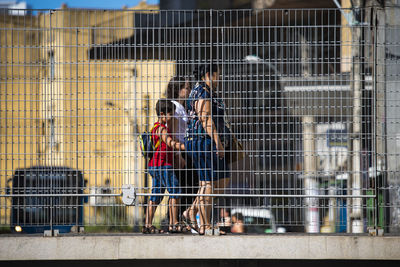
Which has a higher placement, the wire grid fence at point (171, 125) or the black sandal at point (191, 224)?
the wire grid fence at point (171, 125)

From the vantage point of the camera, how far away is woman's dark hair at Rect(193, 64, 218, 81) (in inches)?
267

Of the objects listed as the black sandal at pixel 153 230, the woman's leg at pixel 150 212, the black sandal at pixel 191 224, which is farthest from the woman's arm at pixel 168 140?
the black sandal at pixel 153 230

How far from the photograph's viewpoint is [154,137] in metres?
6.95

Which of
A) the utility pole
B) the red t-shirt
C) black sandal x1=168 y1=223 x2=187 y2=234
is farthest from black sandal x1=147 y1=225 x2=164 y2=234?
the utility pole

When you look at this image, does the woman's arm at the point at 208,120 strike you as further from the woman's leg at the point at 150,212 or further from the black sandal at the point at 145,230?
the black sandal at the point at 145,230

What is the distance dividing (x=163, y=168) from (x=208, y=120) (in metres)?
0.75

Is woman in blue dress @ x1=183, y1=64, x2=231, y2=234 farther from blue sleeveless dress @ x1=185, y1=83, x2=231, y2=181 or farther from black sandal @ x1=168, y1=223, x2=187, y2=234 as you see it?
black sandal @ x1=168, y1=223, x2=187, y2=234

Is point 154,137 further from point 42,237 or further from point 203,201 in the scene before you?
point 42,237

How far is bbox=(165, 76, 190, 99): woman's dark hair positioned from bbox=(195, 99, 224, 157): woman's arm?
333 mm

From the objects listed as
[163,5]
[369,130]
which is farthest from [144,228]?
[163,5]

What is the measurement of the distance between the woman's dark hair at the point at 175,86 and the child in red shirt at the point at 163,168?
0.09m

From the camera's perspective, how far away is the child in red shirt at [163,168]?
6797 millimetres
